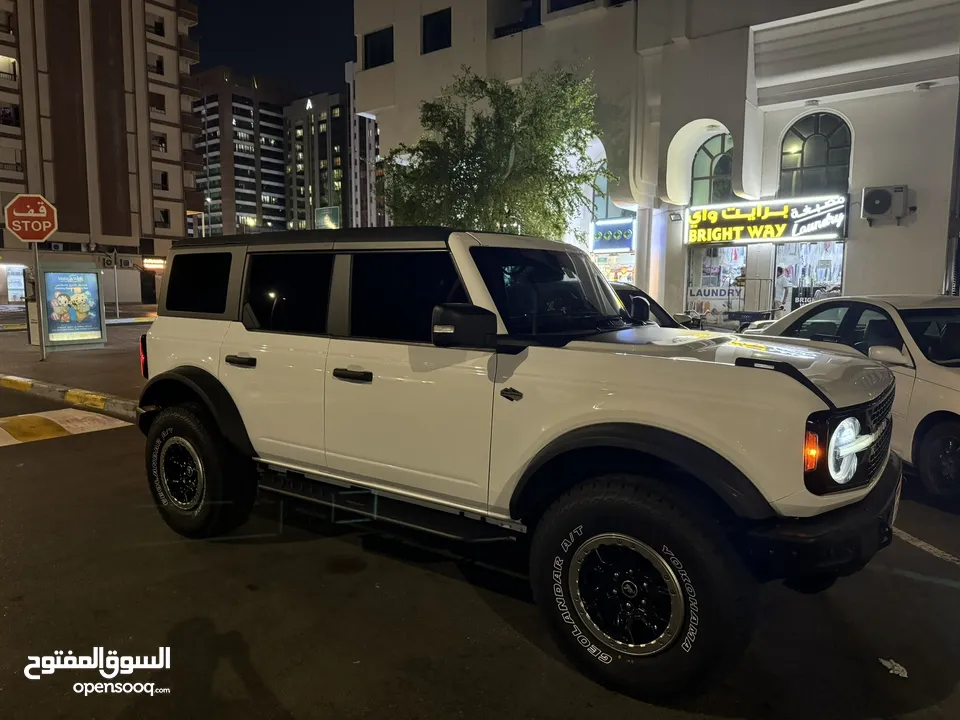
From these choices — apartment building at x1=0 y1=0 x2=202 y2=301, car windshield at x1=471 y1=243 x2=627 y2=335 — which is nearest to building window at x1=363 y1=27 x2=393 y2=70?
car windshield at x1=471 y1=243 x2=627 y2=335

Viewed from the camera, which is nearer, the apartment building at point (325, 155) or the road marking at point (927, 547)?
the road marking at point (927, 547)

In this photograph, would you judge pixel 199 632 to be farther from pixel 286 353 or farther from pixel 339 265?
pixel 339 265

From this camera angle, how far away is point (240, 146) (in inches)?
5635

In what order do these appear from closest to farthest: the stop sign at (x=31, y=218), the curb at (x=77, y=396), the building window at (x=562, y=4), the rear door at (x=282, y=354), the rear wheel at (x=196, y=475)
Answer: the rear door at (x=282, y=354), the rear wheel at (x=196, y=475), the curb at (x=77, y=396), the stop sign at (x=31, y=218), the building window at (x=562, y=4)

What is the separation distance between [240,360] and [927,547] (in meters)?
4.80

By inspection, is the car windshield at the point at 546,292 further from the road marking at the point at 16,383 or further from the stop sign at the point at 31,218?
the stop sign at the point at 31,218

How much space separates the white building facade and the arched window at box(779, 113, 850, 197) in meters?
0.03

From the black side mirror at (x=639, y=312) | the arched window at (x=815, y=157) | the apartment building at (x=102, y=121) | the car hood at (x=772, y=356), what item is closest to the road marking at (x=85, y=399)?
the black side mirror at (x=639, y=312)

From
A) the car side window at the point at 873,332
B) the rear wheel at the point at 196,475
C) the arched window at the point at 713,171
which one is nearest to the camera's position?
the rear wheel at the point at 196,475

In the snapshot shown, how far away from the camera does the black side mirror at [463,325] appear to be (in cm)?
307

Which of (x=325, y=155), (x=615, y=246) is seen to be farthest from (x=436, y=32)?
(x=325, y=155)

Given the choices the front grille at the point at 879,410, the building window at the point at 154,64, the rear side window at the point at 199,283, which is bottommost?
the front grille at the point at 879,410

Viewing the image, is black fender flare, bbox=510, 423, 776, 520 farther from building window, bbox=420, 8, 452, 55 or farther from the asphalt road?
building window, bbox=420, 8, 452, 55

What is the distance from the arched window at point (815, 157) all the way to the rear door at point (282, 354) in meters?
15.7
